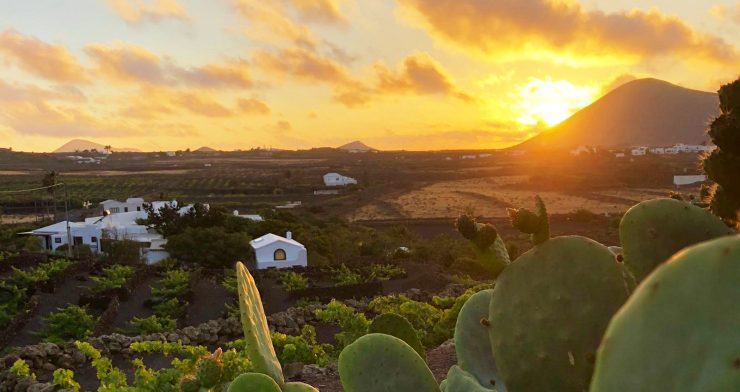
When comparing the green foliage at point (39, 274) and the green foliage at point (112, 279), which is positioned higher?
the green foliage at point (39, 274)

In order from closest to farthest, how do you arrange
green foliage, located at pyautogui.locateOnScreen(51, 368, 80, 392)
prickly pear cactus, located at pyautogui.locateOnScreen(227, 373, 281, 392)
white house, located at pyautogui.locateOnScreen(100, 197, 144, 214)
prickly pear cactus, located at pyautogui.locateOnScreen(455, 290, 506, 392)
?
prickly pear cactus, located at pyautogui.locateOnScreen(227, 373, 281, 392) < prickly pear cactus, located at pyautogui.locateOnScreen(455, 290, 506, 392) < green foliage, located at pyautogui.locateOnScreen(51, 368, 80, 392) < white house, located at pyautogui.locateOnScreen(100, 197, 144, 214)

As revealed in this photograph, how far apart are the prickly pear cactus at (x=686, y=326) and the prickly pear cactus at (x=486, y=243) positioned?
3.08ft

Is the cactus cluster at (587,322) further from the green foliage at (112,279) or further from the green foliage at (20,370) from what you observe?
the green foliage at (112,279)

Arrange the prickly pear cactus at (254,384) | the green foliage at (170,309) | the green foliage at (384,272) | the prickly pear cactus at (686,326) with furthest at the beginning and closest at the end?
the green foliage at (384,272), the green foliage at (170,309), the prickly pear cactus at (254,384), the prickly pear cactus at (686,326)

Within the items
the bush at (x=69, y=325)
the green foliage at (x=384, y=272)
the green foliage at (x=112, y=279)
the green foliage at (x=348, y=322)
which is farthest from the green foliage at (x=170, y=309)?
the green foliage at (x=348, y=322)

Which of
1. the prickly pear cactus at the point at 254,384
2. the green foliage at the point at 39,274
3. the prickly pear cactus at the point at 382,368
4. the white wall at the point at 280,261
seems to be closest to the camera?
the prickly pear cactus at the point at 254,384

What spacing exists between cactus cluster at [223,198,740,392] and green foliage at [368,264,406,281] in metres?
16.6

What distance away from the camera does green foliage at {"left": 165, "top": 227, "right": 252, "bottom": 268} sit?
87.8 ft

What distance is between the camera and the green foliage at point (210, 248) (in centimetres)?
2675

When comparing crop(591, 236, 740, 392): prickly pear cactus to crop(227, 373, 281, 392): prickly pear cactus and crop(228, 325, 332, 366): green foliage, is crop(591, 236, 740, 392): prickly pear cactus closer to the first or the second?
crop(227, 373, 281, 392): prickly pear cactus

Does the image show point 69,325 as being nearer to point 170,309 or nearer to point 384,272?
point 170,309

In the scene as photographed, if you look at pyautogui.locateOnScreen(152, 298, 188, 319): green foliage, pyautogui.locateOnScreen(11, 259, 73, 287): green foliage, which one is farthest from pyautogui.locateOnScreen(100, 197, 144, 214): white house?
pyautogui.locateOnScreen(152, 298, 188, 319): green foliage

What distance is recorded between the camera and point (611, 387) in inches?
33.4

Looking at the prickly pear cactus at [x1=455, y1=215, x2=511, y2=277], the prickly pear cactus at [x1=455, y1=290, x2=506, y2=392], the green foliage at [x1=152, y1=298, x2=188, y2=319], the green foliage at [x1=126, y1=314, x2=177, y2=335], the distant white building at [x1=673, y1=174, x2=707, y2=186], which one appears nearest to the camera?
the prickly pear cactus at [x1=455, y1=215, x2=511, y2=277]
